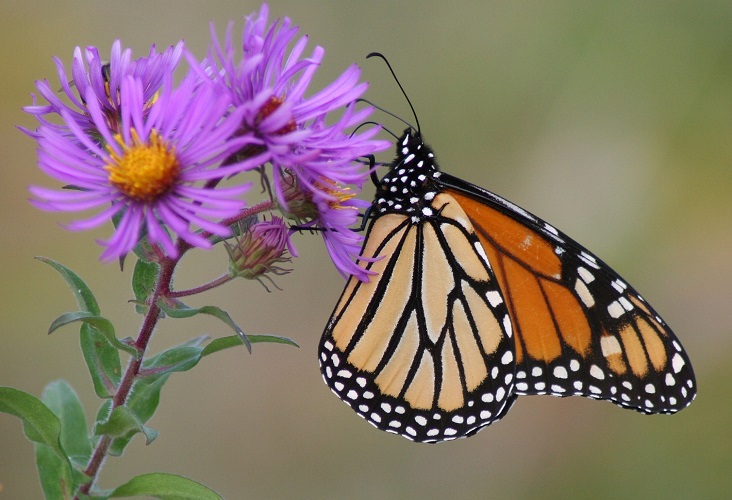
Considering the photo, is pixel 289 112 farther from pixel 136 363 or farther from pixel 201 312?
pixel 136 363

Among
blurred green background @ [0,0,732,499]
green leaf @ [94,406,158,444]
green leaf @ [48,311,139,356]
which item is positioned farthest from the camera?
blurred green background @ [0,0,732,499]

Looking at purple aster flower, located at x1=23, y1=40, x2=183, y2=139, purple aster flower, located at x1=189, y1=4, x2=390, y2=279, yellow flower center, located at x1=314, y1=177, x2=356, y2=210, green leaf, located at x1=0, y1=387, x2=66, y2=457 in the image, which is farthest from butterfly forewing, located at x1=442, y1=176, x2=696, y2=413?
green leaf, located at x1=0, y1=387, x2=66, y2=457

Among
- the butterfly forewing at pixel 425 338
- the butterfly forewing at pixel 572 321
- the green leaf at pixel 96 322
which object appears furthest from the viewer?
the butterfly forewing at pixel 425 338

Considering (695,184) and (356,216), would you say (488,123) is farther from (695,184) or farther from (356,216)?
(356,216)

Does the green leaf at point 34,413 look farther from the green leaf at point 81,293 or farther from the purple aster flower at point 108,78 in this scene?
the purple aster flower at point 108,78

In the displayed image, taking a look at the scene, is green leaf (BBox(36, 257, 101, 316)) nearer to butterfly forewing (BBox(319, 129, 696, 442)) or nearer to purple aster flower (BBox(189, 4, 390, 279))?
purple aster flower (BBox(189, 4, 390, 279))

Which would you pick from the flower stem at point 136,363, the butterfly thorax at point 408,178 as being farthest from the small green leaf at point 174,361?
the butterfly thorax at point 408,178

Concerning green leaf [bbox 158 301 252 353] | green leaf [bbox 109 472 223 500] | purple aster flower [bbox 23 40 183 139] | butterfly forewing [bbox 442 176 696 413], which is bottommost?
green leaf [bbox 109 472 223 500]
